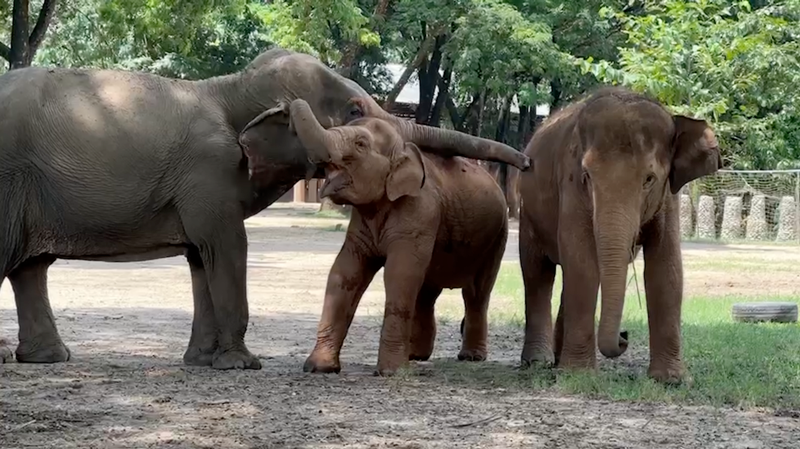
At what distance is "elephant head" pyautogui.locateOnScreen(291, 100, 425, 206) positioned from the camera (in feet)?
26.9

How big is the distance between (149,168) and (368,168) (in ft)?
4.87

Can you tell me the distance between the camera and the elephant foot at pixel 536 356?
8953mm

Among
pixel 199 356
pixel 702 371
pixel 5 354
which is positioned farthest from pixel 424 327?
pixel 5 354

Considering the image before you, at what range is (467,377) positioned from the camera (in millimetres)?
8320

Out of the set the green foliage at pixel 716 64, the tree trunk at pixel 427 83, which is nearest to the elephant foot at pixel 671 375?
the green foliage at pixel 716 64

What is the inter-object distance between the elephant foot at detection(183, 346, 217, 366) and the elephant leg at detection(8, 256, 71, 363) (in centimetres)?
84

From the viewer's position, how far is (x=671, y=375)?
788 cm

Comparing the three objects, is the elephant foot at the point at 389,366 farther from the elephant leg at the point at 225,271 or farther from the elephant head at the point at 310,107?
the elephant head at the point at 310,107

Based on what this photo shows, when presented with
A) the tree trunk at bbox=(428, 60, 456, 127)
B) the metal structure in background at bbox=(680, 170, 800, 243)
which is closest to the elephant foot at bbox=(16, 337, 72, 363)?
the metal structure in background at bbox=(680, 170, 800, 243)

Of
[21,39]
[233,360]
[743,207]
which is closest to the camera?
[233,360]

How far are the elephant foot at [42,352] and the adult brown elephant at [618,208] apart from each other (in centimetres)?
340

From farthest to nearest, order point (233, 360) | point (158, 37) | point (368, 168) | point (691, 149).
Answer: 1. point (158, 37)
2. point (233, 360)
3. point (368, 168)
4. point (691, 149)

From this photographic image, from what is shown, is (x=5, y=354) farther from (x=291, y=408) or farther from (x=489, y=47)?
(x=489, y=47)

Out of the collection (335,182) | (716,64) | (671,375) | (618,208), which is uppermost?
(716,64)
